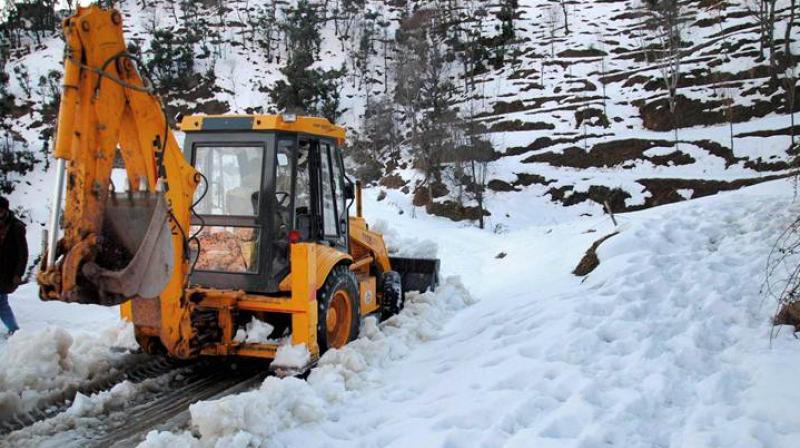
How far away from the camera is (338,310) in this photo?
20.5 feet

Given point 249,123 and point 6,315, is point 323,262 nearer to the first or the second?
point 249,123

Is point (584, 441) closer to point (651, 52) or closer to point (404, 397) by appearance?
point (404, 397)

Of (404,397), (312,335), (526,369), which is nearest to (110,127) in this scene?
(312,335)

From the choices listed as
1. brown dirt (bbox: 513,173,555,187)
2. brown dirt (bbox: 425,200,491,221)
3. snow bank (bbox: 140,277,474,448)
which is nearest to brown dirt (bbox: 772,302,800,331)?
snow bank (bbox: 140,277,474,448)

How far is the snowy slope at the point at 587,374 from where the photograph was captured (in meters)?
3.77

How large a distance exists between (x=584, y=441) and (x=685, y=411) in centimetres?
89

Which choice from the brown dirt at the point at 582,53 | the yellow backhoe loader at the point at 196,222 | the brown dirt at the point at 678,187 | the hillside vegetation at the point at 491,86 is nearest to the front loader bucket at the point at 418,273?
the yellow backhoe loader at the point at 196,222

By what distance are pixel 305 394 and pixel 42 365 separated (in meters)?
2.27

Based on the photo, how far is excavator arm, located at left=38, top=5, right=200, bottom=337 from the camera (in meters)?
3.76

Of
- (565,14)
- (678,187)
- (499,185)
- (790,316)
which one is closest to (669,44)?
(565,14)

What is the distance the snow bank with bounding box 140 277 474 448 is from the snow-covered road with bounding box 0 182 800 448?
0.01 metres

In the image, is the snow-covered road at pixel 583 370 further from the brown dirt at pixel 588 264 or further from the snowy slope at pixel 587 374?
the brown dirt at pixel 588 264

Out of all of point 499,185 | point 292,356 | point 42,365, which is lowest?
point 292,356

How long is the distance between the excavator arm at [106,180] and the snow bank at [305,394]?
1.02 metres
